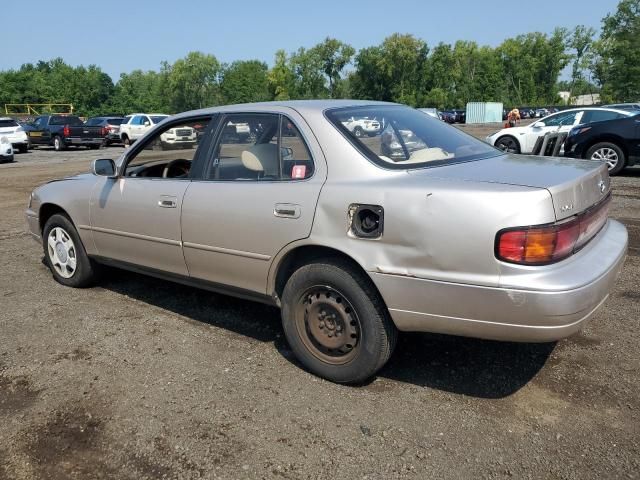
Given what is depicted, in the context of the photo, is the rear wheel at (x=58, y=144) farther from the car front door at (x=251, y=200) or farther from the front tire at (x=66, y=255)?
the car front door at (x=251, y=200)

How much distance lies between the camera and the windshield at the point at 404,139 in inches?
131

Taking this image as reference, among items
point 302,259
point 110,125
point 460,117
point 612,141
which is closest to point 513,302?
point 302,259

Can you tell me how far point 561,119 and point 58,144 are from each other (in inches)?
892

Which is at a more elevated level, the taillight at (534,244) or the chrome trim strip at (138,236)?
the taillight at (534,244)

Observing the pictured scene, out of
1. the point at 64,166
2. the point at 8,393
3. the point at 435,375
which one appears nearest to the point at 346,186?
the point at 435,375

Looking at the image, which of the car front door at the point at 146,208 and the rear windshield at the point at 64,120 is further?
the rear windshield at the point at 64,120

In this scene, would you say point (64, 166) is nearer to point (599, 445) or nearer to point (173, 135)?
point (173, 135)

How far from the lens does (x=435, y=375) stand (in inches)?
134

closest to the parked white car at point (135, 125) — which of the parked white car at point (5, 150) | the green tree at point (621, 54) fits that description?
the parked white car at point (5, 150)

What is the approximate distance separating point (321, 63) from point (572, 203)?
91.6m

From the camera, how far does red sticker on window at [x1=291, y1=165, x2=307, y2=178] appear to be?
337 cm

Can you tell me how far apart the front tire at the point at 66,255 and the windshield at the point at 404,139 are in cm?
278

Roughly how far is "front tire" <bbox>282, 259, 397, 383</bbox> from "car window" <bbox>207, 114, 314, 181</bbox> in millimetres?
640

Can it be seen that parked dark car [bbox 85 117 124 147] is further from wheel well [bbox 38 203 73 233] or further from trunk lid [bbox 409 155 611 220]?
trunk lid [bbox 409 155 611 220]
